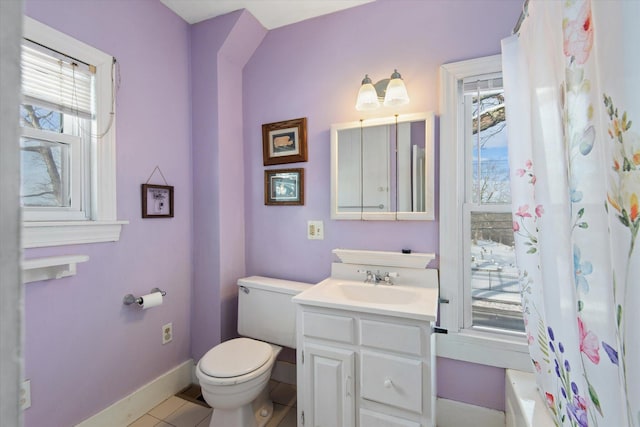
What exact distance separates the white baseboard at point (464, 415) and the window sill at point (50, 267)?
201 centimetres

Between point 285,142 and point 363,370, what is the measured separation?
1459 millimetres

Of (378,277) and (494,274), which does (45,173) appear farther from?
(494,274)

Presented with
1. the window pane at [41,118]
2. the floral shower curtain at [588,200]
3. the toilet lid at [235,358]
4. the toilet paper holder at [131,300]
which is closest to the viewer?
the floral shower curtain at [588,200]

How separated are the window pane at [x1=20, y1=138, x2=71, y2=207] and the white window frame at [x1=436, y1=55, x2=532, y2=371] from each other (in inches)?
78.1

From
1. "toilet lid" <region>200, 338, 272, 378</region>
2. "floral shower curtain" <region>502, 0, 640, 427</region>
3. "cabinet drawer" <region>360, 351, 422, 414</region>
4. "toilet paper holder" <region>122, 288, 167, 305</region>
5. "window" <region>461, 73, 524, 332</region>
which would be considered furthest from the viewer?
"toilet paper holder" <region>122, 288, 167, 305</region>

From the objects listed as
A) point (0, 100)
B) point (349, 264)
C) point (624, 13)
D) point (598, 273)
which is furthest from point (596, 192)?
point (349, 264)

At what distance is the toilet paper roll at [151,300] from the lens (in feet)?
5.43

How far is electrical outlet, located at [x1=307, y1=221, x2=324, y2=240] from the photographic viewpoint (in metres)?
1.92

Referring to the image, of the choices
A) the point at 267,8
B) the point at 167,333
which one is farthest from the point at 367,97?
the point at 167,333

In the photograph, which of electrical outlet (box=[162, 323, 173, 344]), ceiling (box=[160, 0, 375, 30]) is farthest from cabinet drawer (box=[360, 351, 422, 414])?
ceiling (box=[160, 0, 375, 30])

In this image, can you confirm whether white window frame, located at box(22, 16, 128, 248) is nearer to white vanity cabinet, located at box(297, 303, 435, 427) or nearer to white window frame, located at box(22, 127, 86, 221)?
white window frame, located at box(22, 127, 86, 221)

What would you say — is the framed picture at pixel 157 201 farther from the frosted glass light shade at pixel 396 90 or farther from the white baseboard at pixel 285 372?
the frosted glass light shade at pixel 396 90

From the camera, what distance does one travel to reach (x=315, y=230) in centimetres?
194

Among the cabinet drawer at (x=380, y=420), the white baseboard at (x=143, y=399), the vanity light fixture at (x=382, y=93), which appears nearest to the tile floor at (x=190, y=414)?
the white baseboard at (x=143, y=399)
